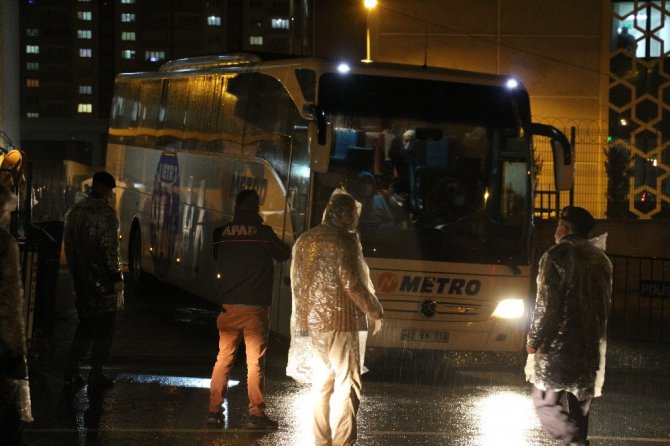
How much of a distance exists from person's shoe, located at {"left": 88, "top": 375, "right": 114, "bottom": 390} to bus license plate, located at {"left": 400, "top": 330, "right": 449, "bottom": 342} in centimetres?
290

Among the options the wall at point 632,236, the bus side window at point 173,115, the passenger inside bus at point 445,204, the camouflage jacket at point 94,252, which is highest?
the bus side window at point 173,115

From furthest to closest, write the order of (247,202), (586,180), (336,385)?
(586,180) → (247,202) → (336,385)

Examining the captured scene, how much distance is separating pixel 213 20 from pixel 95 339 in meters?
143

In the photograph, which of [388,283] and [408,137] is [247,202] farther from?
[408,137]

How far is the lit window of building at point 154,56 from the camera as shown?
5960 inches

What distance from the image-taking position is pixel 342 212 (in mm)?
7660

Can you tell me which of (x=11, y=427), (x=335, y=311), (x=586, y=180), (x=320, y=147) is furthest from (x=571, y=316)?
(x=586, y=180)

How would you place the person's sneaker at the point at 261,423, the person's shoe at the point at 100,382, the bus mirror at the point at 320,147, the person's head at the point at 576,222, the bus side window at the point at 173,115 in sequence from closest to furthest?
1. the person's head at the point at 576,222
2. the person's sneaker at the point at 261,423
3. the person's shoe at the point at 100,382
4. the bus mirror at the point at 320,147
5. the bus side window at the point at 173,115

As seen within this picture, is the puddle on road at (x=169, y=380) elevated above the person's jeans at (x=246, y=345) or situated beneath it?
situated beneath

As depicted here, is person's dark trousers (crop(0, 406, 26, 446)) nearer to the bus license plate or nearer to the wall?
the bus license plate

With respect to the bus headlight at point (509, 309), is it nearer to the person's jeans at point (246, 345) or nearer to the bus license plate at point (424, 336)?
the bus license plate at point (424, 336)

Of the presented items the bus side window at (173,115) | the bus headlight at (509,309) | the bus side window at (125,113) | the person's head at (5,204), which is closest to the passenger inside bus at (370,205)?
the bus headlight at (509,309)

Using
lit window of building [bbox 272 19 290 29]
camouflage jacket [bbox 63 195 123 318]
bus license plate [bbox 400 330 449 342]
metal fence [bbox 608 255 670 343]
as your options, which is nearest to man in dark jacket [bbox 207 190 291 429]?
camouflage jacket [bbox 63 195 123 318]

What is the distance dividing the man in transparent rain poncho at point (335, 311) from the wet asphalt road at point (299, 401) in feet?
2.49
